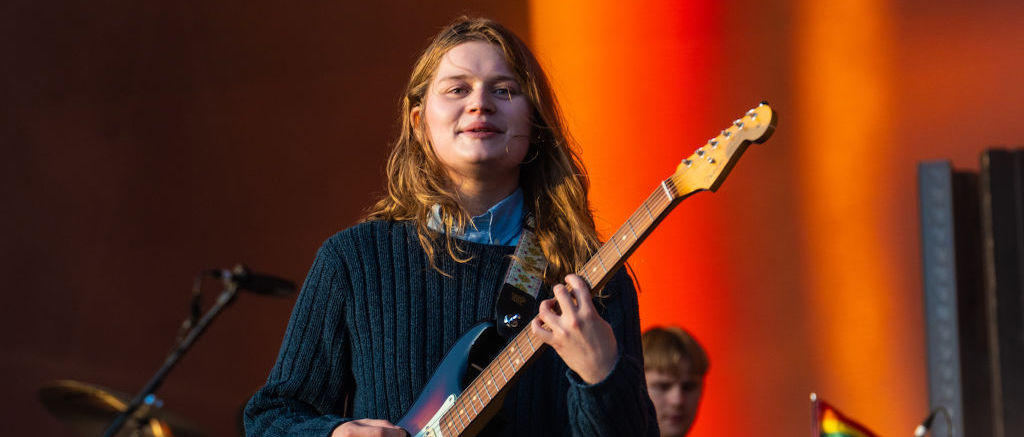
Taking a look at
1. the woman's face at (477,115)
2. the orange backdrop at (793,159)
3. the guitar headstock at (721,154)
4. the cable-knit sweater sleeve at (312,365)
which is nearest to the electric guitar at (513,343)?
the guitar headstock at (721,154)

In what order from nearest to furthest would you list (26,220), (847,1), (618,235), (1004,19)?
1. (618,235)
2. (1004,19)
3. (847,1)
4. (26,220)

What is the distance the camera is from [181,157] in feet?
12.5

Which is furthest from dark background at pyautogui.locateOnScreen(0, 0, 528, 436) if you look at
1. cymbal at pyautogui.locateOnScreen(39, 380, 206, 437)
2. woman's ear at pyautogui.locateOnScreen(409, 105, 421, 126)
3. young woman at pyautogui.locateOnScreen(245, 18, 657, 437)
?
young woman at pyautogui.locateOnScreen(245, 18, 657, 437)

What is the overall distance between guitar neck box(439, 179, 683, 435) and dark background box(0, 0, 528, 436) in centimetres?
235

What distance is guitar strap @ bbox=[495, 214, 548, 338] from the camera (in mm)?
1496

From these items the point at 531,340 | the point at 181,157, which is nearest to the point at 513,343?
the point at 531,340

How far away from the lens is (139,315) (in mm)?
3789

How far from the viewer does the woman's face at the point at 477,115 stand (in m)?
1.56

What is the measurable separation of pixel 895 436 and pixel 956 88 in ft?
3.05

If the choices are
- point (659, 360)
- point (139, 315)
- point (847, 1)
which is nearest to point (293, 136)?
point (139, 315)

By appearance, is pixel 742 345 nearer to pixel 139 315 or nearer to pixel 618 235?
pixel 618 235

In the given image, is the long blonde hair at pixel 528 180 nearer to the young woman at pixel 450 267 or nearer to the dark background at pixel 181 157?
the young woman at pixel 450 267

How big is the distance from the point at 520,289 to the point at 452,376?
0.17m

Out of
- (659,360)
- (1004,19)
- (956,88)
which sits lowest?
(659,360)
